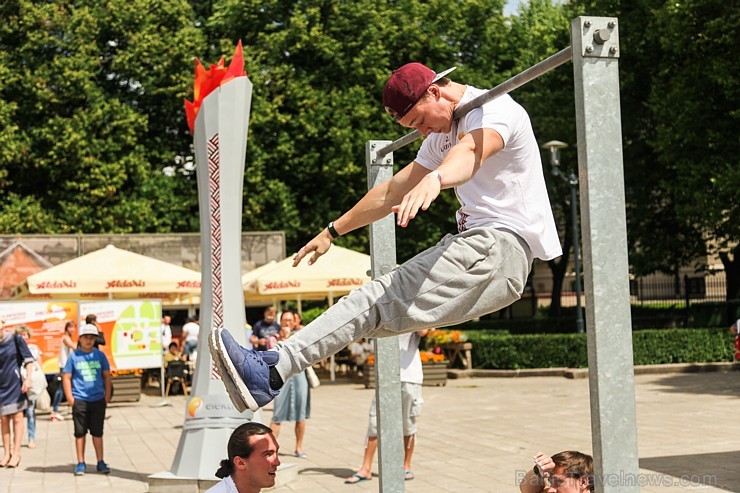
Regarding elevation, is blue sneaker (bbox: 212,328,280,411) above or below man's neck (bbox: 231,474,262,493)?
above

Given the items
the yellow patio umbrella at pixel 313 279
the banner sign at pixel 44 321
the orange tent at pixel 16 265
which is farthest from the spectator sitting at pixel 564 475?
the orange tent at pixel 16 265

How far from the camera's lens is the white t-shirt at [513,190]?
395 cm

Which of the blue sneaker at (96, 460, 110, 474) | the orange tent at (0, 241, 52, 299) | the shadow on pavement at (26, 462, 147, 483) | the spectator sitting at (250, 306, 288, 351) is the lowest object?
the shadow on pavement at (26, 462, 147, 483)

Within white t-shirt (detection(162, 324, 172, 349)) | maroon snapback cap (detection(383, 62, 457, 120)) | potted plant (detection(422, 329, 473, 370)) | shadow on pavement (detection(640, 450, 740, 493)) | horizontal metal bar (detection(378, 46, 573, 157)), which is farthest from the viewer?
potted plant (detection(422, 329, 473, 370))

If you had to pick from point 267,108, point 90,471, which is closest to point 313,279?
point 90,471

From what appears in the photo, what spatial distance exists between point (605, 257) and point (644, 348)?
70.4 feet

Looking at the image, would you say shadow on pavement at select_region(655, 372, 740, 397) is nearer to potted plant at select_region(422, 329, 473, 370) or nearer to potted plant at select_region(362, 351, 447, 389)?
potted plant at select_region(362, 351, 447, 389)

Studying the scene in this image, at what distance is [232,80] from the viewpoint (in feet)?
34.2

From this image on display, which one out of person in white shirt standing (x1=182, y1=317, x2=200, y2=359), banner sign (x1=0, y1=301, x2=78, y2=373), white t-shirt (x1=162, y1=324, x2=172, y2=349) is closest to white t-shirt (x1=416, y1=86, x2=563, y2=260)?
banner sign (x1=0, y1=301, x2=78, y2=373)

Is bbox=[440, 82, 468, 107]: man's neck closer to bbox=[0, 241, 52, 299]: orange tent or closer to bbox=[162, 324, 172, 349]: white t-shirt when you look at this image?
bbox=[162, 324, 172, 349]: white t-shirt

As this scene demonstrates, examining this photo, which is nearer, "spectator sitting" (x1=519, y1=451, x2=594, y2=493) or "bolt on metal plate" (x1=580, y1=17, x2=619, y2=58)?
"bolt on metal plate" (x1=580, y1=17, x2=619, y2=58)

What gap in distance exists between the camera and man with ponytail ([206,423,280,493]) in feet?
14.9

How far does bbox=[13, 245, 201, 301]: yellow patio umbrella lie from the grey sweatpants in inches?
698

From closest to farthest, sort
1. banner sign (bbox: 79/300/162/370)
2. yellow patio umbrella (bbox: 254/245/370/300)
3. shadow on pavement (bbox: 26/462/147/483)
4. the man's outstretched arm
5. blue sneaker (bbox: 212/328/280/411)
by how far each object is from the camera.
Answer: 1. blue sneaker (bbox: 212/328/280/411)
2. the man's outstretched arm
3. shadow on pavement (bbox: 26/462/147/483)
4. banner sign (bbox: 79/300/162/370)
5. yellow patio umbrella (bbox: 254/245/370/300)
